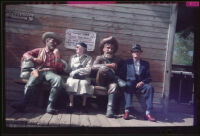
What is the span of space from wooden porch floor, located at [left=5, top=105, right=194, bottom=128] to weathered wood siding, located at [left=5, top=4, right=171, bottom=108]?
696 mm

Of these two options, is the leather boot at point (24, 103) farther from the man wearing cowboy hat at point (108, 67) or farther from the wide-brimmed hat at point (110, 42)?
the wide-brimmed hat at point (110, 42)

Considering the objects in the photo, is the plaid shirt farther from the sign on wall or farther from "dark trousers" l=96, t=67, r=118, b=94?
"dark trousers" l=96, t=67, r=118, b=94

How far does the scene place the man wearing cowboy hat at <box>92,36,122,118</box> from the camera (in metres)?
2.98

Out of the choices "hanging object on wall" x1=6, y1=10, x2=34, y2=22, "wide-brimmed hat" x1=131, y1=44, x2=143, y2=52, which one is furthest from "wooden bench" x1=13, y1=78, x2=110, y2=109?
"hanging object on wall" x1=6, y1=10, x2=34, y2=22

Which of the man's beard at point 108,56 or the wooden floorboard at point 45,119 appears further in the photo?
the man's beard at point 108,56

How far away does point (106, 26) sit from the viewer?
3.50 m

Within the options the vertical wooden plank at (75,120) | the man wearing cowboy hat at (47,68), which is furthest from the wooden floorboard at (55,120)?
the vertical wooden plank at (75,120)

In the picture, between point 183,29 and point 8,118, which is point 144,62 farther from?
point 8,118

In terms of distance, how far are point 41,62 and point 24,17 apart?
3.16 ft

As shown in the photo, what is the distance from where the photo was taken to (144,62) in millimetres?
3336

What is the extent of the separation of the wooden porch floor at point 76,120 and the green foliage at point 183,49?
1.07 metres

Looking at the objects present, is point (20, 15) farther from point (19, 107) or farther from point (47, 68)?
point (19, 107)

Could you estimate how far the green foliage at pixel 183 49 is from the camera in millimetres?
3206

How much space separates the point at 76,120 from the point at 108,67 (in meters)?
1.07
